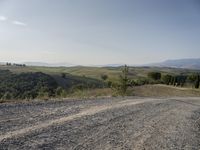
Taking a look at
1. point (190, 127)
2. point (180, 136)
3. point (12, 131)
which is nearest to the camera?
point (12, 131)

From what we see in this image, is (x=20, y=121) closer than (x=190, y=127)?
Yes

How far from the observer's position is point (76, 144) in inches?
320

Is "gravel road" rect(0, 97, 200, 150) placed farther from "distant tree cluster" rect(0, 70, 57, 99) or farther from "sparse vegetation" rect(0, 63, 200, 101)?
"distant tree cluster" rect(0, 70, 57, 99)

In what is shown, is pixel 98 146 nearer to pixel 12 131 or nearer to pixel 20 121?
pixel 12 131

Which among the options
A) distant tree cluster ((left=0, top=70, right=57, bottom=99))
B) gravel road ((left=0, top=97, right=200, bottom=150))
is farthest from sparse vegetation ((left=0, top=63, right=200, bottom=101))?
gravel road ((left=0, top=97, right=200, bottom=150))

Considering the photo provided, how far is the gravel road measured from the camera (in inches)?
322

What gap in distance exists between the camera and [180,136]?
10727mm

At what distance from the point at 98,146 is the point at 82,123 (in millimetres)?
2894

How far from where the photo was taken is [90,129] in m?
10.1

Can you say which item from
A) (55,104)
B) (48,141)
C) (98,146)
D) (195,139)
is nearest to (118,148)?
(98,146)

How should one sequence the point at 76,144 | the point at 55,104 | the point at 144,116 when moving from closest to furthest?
the point at 76,144 < the point at 144,116 < the point at 55,104

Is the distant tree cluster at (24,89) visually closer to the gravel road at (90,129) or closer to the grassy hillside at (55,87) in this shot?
the grassy hillside at (55,87)

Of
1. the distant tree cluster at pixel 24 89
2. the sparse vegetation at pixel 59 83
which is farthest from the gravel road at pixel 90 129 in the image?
the distant tree cluster at pixel 24 89

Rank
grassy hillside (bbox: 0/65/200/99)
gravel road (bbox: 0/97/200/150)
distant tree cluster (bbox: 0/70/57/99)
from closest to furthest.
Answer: gravel road (bbox: 0/97/200/150)
distant tree cluster (bbox: 0/70/57/99)
grassy hillside (bbox: 0/65/200/99)
